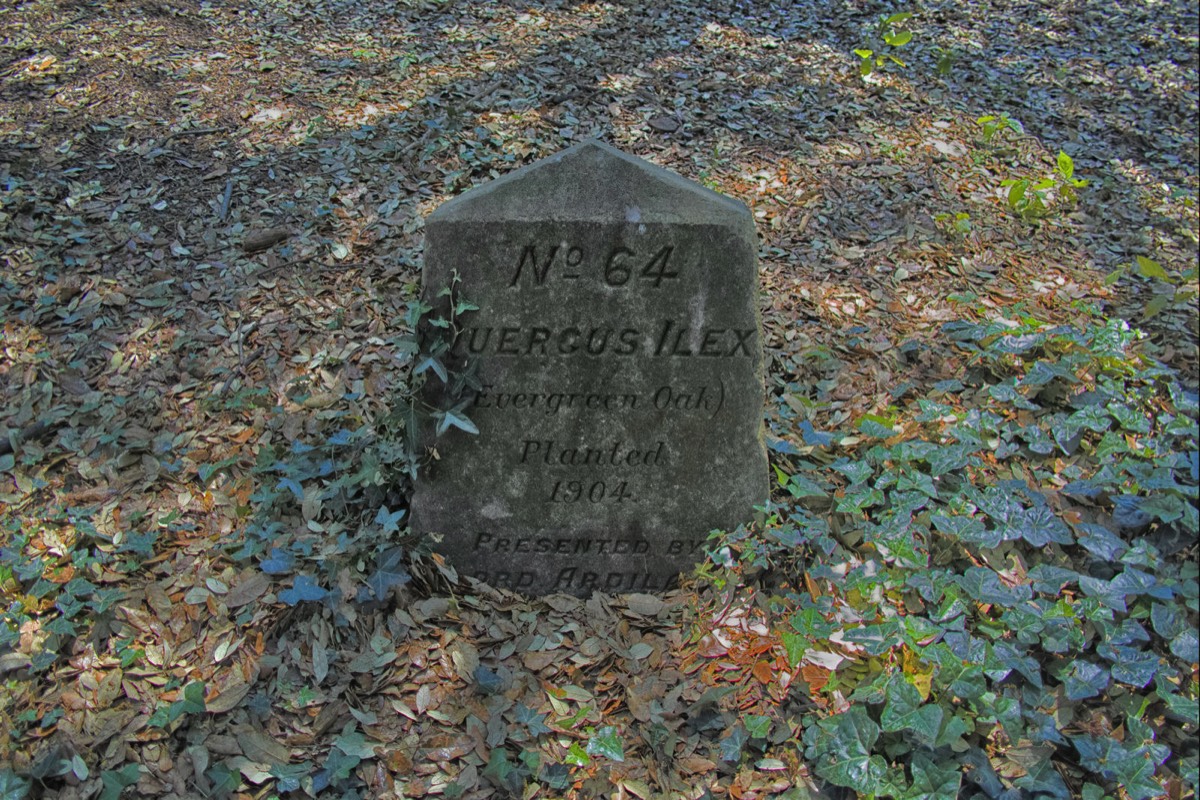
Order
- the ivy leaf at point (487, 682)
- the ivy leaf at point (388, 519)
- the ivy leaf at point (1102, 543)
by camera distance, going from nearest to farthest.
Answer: the ivy leaf at point (487, 682)
the ivy leaf at point (1102, 543)
the ivy leaf at point (388, 519)

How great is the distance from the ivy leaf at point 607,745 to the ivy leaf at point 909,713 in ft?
2.63

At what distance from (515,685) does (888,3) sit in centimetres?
714

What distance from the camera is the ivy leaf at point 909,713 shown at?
2.22 m

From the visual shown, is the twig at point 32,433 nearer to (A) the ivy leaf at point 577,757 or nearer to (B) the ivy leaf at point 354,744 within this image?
(B) the ivy leaf at point 354,744

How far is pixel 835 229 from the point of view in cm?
490

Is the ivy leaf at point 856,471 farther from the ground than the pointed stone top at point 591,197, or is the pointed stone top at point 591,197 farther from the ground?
the pointed stone top at point 591,197

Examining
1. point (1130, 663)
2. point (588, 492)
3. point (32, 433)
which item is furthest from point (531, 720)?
point (32, 433)

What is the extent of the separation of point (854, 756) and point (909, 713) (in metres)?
0.20

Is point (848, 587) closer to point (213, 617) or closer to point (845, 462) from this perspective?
point (845, 462)

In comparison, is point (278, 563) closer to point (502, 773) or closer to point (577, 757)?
point (502, 773)

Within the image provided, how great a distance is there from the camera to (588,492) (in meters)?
2.98

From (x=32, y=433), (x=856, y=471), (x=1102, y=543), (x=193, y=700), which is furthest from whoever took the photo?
(x=32, y=433)

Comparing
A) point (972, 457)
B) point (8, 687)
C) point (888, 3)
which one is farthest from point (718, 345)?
point (888, 3)

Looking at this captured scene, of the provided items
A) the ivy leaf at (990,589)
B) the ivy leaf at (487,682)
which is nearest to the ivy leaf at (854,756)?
the ivy leaf at (990,589)
